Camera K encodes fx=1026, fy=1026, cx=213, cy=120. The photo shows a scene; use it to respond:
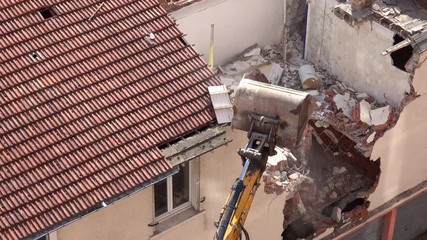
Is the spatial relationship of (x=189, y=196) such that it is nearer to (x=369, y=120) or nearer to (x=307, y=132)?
(x=307, y=132)

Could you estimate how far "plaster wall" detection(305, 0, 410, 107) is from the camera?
24891 mm

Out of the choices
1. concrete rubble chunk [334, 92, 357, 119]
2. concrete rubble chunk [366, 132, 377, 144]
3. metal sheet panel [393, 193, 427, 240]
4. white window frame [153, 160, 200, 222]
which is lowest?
metal sheet panel [393, 193, 427, 240]

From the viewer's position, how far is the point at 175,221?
20.3m

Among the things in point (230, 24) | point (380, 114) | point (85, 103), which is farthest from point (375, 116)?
point (85, 103)

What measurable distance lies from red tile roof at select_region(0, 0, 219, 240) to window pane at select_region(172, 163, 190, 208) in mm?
1302

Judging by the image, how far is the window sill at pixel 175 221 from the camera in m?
20.0

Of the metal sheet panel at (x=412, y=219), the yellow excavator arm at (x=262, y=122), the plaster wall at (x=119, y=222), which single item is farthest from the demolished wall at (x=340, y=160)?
the yellow excavator arm at (x=262, y=122)

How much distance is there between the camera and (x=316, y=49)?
1086 inches

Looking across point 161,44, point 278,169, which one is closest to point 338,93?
point 278,169

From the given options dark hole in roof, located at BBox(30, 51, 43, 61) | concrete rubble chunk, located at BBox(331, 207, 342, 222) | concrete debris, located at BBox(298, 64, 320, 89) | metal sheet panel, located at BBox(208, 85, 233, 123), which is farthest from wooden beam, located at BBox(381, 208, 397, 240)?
dark hole in roof, located at BBox(30, 51, 43, 61)

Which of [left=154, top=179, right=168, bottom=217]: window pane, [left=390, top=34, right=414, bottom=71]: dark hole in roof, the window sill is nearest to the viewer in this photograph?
[left=154, top=179, right=168, bottom=217]: window pane

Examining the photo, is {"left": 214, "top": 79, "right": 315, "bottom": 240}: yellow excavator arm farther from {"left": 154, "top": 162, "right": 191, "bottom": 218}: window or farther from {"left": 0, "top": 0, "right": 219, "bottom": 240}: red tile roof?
{"left": 154, "top": 162, "right": 191, "bottom": 218}: window

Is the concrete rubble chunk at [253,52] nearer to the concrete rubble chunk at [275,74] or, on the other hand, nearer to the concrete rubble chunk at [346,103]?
the concrete rubble chunk at [275,74]

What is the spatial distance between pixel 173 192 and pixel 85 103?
2.71 m
